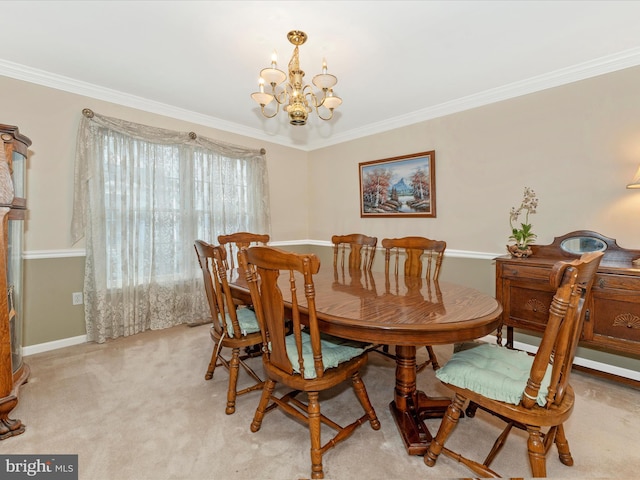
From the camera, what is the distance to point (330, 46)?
2.22 meters

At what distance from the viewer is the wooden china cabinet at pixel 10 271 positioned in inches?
66.1

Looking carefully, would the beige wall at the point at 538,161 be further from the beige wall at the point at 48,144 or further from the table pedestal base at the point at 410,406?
the beige wall at the point at 48,144

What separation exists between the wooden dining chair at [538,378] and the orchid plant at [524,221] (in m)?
1.43

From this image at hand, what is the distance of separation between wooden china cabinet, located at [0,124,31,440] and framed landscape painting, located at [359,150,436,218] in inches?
126

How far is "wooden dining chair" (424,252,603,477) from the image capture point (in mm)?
1038

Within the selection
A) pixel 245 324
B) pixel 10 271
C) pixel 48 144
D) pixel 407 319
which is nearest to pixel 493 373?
pixel 407 319

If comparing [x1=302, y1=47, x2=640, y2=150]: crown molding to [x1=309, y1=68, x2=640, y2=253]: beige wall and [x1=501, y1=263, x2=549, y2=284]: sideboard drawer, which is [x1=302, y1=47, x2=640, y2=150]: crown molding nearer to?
[x1=309, y1=68, x2=640, y2=253]: beige wall

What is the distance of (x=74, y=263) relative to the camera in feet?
9.52

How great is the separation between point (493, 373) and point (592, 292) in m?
1.43

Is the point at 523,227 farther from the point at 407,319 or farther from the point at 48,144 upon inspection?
the point at 48,144

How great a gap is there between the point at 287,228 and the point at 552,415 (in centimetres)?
380

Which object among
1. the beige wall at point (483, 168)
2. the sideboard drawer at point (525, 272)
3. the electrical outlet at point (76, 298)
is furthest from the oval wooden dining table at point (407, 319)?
the electrical outlet at point (76, 298)

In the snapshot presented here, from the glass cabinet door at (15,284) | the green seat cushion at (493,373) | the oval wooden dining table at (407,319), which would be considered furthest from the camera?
the glass cabinet door at (15,284)

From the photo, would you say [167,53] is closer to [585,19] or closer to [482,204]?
[585,19]
